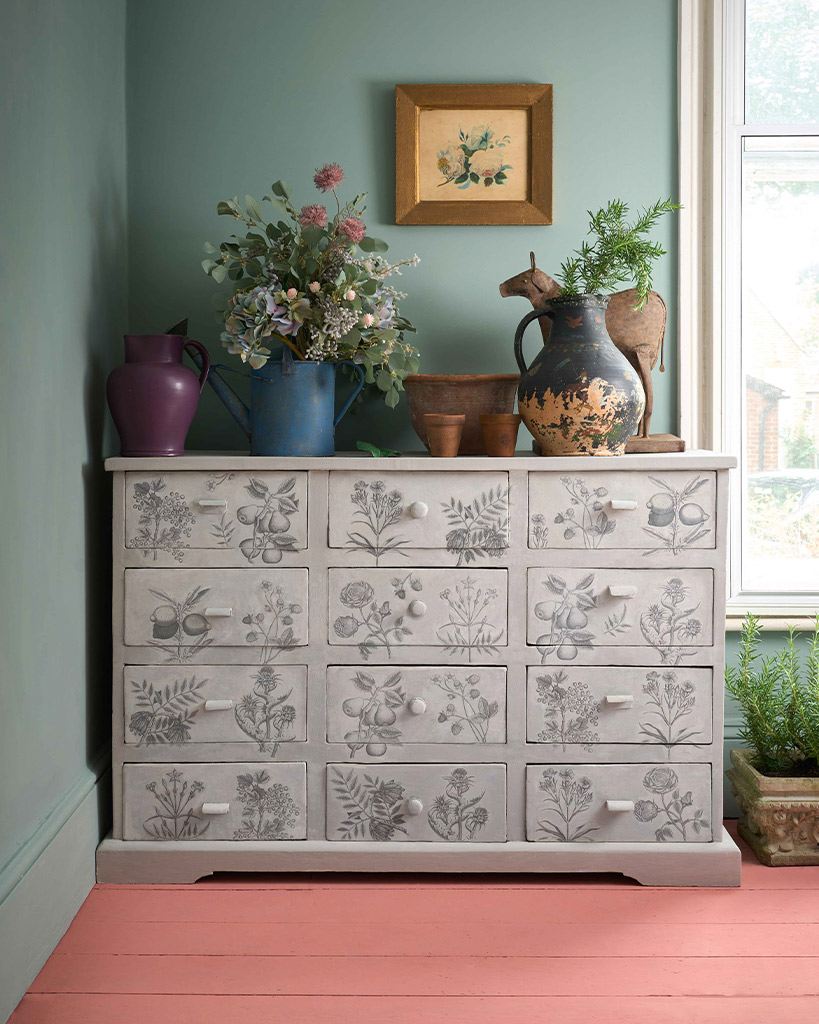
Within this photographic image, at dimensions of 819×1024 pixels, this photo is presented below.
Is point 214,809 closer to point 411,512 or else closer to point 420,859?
point 420,859

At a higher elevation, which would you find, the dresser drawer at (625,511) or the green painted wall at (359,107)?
the green painted wall at (359,107)

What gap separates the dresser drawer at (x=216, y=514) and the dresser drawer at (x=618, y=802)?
0.76 meters

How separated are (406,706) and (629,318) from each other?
41.7 inches

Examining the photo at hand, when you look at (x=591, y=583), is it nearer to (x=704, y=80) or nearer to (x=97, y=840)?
(x=97, y=840)

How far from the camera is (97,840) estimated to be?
1.88 meters

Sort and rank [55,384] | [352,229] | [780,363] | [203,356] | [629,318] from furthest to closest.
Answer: [780,363]
[629,318]
[203,356]
[352,229]
[55,384]

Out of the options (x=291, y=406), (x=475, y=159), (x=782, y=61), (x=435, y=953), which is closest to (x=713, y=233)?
(x=782, y=61)

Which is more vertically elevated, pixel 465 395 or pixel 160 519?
pixel 465 395

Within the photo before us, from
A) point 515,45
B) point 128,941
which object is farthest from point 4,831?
point 515,45

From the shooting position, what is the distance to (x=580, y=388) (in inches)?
74.0

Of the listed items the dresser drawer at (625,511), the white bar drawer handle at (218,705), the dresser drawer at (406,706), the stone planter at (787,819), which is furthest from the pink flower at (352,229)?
the stone planter at (787,819)

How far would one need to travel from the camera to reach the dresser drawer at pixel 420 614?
188cm

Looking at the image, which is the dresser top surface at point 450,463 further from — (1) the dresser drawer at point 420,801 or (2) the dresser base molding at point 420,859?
(2) the dresser base molding at point 420,859

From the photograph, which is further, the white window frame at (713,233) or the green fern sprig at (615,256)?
the white window frame at (713,233)
